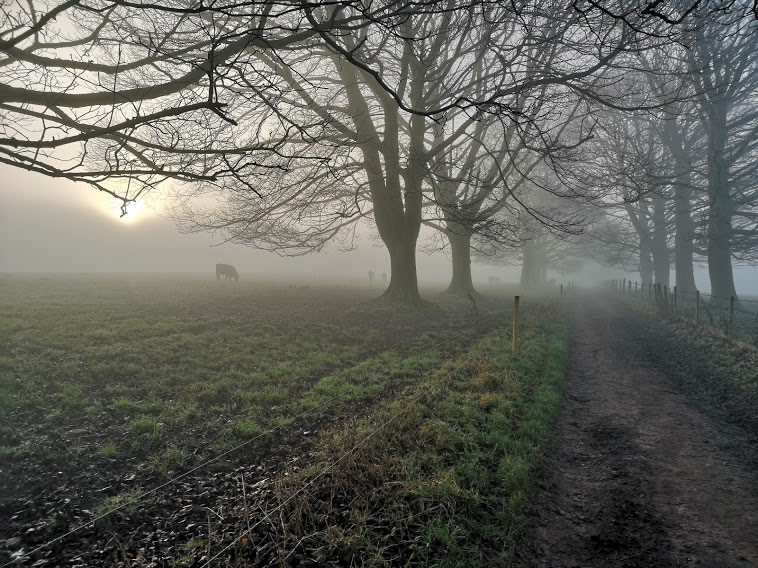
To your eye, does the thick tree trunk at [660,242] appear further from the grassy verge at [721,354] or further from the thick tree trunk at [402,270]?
the thick tree trunk at [402,270]

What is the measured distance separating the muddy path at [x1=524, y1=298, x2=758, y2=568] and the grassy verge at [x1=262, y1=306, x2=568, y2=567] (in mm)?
347

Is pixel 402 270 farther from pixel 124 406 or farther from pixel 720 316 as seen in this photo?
pixel 124 406

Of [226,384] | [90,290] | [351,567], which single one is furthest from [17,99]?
[90,290]

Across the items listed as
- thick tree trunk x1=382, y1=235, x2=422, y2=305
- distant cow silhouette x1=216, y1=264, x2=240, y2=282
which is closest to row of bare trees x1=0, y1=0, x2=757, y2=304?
thick tree trunk x1=382, y1=235, x2=422, y2=305

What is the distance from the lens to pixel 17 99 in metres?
5.52

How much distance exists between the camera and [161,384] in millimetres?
7438

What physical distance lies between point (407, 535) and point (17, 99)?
7034 mm

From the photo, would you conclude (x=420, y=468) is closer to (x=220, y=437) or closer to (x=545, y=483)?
(x=545, y=483)

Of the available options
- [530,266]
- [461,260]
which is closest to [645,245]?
[530,266]

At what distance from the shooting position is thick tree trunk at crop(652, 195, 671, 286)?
29.0 metres

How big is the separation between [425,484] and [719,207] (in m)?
22.3

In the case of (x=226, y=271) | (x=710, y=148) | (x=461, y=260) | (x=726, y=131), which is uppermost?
(x=726, y=131)

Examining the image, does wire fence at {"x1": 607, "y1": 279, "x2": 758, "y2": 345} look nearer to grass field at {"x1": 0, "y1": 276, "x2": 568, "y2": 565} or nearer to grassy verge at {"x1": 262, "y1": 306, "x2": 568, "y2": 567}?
grass field at {"x1": 0, "y1": 276, "x2": 568, "y2": 565}

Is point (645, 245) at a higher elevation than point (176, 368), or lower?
higher
